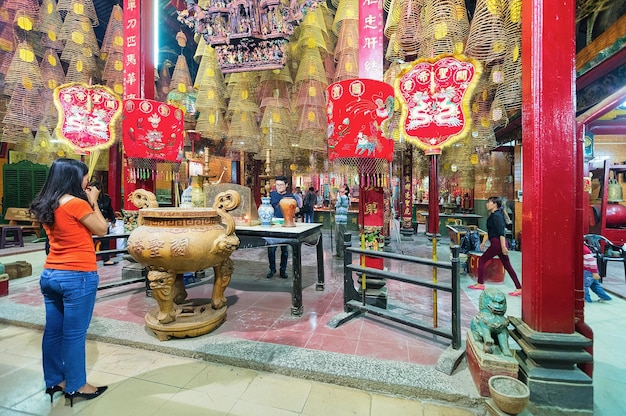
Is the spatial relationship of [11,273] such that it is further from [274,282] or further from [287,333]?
[287,333]

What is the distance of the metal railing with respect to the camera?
2.38 m

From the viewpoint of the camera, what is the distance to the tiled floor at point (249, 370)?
195 cm

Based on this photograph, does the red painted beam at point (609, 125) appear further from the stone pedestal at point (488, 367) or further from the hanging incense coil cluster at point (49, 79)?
the hanging incense coil cluster at point (49, 79)

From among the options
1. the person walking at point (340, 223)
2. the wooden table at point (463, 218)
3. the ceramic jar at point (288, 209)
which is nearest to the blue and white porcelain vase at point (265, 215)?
the ceramic jar at point (288, 209)

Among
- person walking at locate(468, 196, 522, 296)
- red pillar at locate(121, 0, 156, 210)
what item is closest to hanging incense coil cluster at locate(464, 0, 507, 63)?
person walking at locate(468, 196, 522, 296)

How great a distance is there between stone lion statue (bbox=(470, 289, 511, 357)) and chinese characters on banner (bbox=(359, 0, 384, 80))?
2618mm

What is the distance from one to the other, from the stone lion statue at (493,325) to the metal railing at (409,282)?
0.26 meters

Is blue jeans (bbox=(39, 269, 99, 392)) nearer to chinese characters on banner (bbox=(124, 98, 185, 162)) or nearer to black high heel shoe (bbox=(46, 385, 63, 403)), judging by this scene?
black high heel shoe (bbox=(46, 385, 63, 403))

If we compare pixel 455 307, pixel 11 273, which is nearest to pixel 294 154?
pixel 11 273

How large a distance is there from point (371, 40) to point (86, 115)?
455 centimetres

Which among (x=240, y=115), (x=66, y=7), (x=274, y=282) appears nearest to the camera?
(x=274, y=282)

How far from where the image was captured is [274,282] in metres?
4.63

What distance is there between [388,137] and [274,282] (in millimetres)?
2817

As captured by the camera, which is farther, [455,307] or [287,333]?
[287,333]
